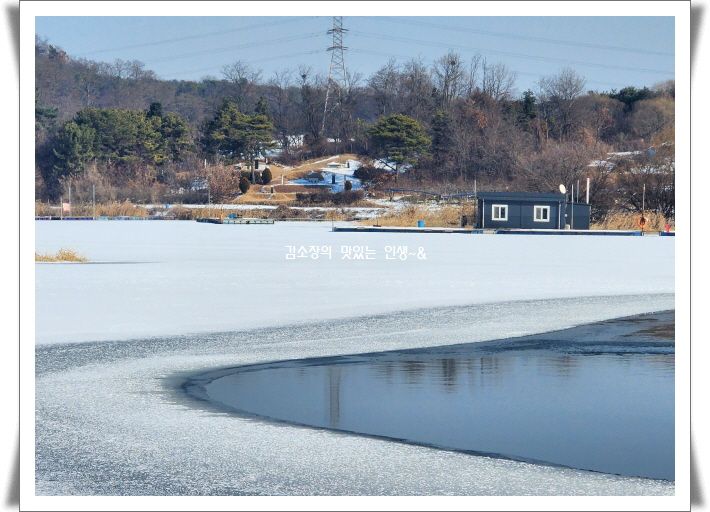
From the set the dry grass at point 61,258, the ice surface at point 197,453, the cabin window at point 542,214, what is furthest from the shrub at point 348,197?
the ice surface at point 197,453

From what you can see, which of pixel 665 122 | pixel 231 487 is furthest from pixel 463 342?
pixel 665 122

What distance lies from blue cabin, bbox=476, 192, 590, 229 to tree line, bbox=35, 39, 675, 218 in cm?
1102

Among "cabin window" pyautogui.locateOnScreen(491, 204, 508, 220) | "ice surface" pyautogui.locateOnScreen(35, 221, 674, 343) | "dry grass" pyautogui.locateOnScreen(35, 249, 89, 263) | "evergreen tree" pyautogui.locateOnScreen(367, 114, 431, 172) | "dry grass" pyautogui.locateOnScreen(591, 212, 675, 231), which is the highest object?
"evergreen tree" pyautogui.locateOnScreen(367, 114, 431, 172)

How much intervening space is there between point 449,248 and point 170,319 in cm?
1783

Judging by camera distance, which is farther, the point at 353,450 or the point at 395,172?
the point at 395,172

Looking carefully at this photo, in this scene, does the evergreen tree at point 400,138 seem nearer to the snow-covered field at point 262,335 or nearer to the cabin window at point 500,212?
the cabin window at point 500,212

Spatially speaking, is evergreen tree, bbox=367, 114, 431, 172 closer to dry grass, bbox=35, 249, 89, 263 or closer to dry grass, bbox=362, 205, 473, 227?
dry grass, bbox=362, 205, 473, 227

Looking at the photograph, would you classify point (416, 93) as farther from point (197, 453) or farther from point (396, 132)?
point (197, 453)

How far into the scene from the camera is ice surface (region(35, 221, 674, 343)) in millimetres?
14000

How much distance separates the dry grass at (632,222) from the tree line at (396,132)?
820 cm

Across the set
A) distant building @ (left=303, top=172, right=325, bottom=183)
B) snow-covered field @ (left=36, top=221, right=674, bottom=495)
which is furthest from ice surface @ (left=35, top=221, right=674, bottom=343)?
distant building @ (left=303, top=172, right=325, bottom=183)

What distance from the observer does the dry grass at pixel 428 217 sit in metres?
50.8
